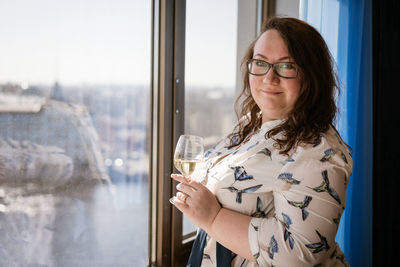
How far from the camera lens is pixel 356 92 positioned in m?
2.00

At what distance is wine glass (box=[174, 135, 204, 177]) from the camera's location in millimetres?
1097

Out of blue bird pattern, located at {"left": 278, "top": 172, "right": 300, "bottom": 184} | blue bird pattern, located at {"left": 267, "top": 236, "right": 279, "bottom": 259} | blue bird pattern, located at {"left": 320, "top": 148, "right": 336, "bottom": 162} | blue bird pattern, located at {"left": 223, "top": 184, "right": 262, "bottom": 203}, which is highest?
blue bird pattern, located at {"left": 320, "top": 148, "right": 336, "bottom": 162}

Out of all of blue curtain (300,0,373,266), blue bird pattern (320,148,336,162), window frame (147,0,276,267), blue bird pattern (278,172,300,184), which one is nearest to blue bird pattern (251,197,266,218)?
blue bird pattern (278,172,300,184)

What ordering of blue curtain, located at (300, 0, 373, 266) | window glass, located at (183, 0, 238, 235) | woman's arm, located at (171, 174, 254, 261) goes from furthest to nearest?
blue curtain, located at (300, 0, 373, 266), window glass, located at (183, 0, 238, 235), woman's arm, located at (171, 174, 254, 261)

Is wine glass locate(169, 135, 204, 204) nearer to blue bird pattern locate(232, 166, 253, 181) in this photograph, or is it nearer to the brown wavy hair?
blue bird pattern locate(232, 166, 253, 181)

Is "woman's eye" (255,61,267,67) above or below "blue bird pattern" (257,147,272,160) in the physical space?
above

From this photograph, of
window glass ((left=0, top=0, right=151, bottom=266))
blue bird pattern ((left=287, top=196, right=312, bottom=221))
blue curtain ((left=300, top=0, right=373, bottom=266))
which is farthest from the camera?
blue curtain ((left=300, top=0, right=373, bottom=266))

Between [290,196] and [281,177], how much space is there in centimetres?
7

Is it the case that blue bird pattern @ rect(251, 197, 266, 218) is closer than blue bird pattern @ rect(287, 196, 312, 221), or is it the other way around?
blue bird pattern @ rect(287, 196, 312, 221)
